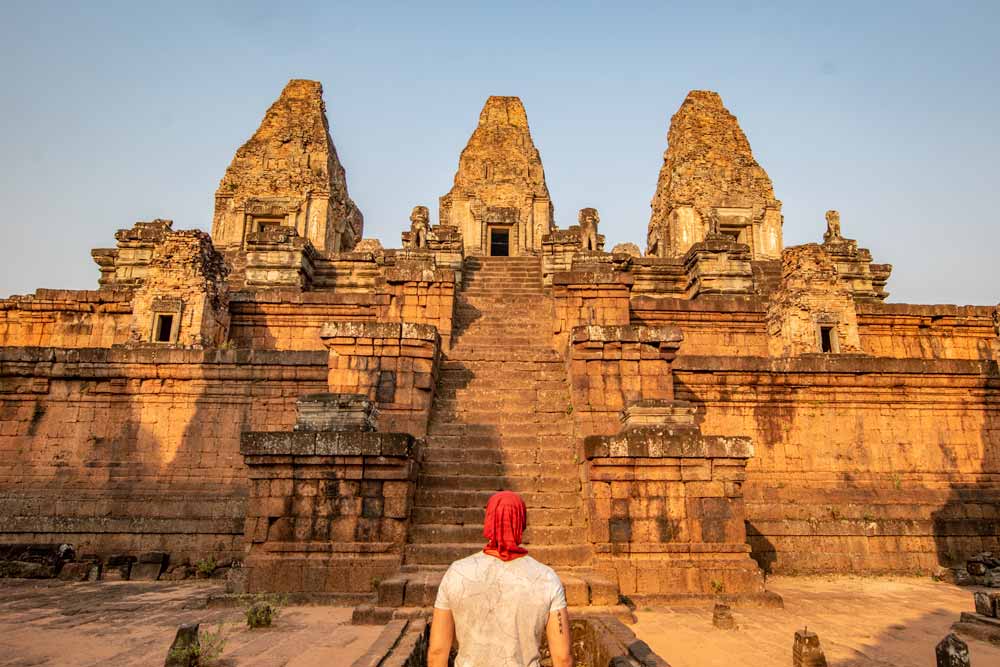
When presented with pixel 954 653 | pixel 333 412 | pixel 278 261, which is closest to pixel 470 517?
pixel 333 412

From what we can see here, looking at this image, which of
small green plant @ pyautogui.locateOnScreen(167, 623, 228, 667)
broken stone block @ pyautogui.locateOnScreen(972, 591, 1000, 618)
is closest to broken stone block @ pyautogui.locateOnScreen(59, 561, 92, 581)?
small green plant @ pyautogui.locateOnScreen(167, 623, 228, 667)

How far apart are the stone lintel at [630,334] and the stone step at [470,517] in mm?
2674

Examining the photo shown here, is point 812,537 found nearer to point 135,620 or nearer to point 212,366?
point 135,620

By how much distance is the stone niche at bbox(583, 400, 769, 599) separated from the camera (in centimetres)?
678

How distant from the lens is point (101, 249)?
18953mm

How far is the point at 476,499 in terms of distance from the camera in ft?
24.6

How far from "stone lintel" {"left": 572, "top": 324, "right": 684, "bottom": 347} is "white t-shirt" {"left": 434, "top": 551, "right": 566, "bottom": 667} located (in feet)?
20.6

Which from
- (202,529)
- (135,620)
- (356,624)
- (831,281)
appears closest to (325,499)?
(356,624)

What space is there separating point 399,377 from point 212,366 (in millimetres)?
3476

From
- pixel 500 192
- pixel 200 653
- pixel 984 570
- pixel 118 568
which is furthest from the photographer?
pixel 500 192

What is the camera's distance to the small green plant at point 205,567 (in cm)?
846

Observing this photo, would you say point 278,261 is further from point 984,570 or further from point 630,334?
point 984,570

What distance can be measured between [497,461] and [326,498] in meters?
2.24

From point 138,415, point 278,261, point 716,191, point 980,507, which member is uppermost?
point 716,191
